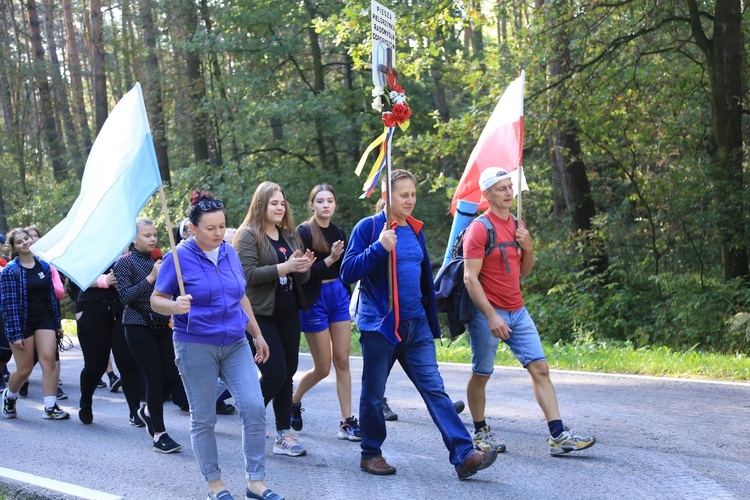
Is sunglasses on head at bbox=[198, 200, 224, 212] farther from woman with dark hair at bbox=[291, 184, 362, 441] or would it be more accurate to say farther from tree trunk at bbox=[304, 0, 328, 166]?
tree trunk at bbox=[304, 0, 328, 166]

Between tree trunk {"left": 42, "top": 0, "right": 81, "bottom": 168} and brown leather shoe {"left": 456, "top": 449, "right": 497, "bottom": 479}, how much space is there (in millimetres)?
34410

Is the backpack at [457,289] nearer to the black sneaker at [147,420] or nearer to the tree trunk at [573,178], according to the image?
the black sneaker at [147,420]

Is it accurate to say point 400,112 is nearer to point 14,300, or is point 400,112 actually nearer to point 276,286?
point 276,286

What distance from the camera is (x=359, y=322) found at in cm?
585

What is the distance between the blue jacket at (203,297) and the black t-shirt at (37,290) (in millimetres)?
4209

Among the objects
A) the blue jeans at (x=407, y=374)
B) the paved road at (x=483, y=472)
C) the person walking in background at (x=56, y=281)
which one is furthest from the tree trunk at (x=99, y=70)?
the blue jeans at (x=407, y=374)

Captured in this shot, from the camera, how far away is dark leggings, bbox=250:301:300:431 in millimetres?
6359

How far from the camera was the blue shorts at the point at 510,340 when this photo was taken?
621cm

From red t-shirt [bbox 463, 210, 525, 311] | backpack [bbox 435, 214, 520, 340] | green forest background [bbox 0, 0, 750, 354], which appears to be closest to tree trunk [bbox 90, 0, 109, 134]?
green forest background [bbox 0, 0, 750, 354]

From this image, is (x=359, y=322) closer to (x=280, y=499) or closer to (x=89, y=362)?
(x=280, y=499)

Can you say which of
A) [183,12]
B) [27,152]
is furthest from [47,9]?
[183,12]

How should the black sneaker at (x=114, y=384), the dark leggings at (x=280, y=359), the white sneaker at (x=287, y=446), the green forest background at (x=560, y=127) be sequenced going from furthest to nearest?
1. the green forest background at (x=560, y=127)
2. the black sneaker at (x=114, y=384)
3. the white sneaker at (x=287, y=446)
4. the dark leggings at (x=280, y=359)

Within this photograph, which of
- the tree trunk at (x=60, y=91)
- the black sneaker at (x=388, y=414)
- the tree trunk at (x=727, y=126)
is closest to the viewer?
the black sneaker at (x=388, y=414)

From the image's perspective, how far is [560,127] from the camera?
1608 cm
